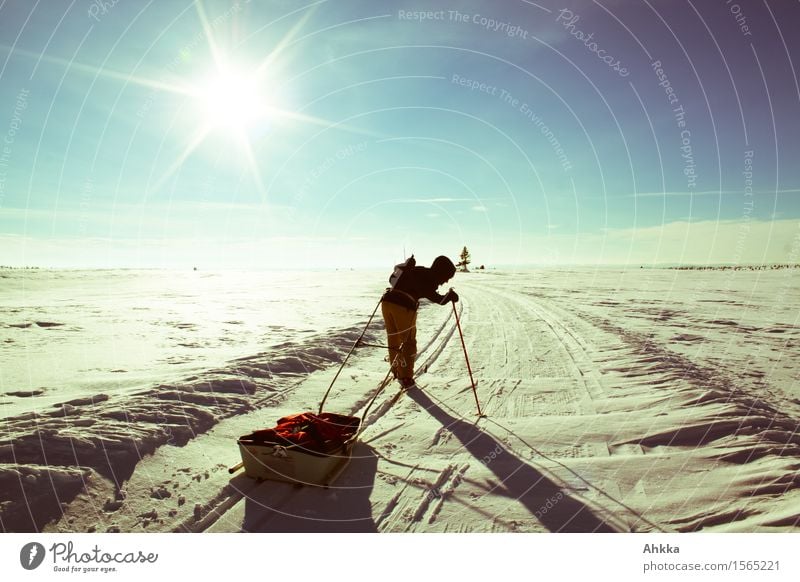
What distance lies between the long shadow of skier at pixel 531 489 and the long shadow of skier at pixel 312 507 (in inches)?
51.0

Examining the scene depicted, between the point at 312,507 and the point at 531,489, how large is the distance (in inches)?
78.9

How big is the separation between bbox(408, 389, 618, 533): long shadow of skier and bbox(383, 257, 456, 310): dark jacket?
2.43 m

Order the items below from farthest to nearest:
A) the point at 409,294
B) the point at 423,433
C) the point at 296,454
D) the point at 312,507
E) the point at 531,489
Answer: 1. the point at 409,294
2. the point at 423,433
3. the point at 531,489
4. the point at 296,454
5. the point at 312,507

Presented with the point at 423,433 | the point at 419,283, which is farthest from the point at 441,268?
the point at 423,433

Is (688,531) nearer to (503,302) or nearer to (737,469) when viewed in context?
(737,469)

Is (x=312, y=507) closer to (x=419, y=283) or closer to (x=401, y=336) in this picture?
(x=401, y=336)

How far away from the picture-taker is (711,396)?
18.2 feet

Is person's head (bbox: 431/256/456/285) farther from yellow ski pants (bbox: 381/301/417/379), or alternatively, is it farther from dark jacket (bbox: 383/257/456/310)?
yellow ski pants (bbox: 381/301/417/379)

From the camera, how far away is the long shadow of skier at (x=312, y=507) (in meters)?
3.14

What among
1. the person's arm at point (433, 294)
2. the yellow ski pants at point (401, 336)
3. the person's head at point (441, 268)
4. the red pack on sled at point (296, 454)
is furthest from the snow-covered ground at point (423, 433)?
the person's head at point (441, 268)

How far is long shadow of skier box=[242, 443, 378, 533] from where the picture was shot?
10.3 ft

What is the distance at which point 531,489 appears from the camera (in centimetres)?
356

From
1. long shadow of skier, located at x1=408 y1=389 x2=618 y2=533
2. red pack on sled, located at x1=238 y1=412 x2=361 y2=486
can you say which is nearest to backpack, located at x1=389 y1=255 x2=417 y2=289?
long shadow of skier, located at x1=408 y1=389 x2=618 y2=533
